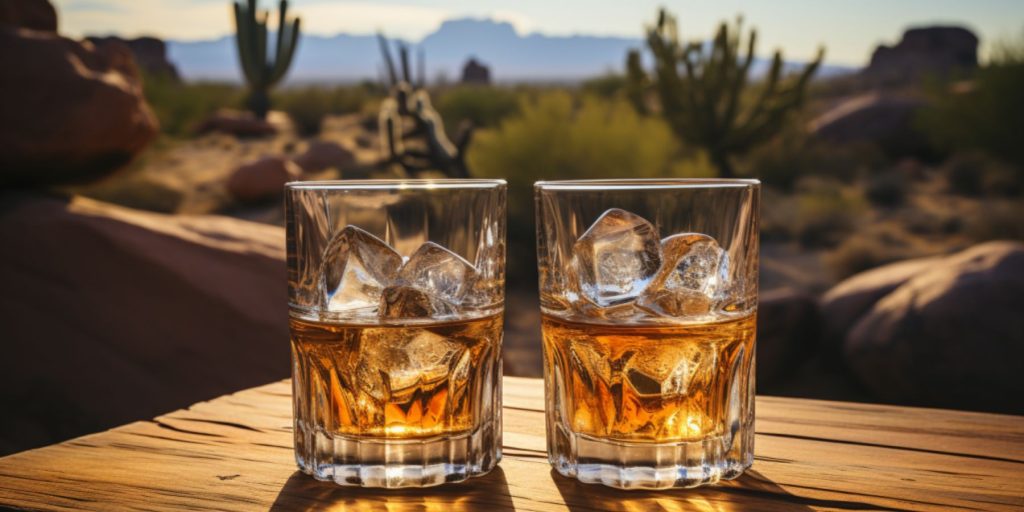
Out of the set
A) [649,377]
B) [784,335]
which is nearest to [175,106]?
[784,335]

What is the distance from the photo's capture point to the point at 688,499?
1394 mm

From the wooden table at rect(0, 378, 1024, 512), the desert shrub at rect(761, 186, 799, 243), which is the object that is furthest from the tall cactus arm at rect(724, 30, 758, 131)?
the wooden table at rect(0, 378, 1024, 512)

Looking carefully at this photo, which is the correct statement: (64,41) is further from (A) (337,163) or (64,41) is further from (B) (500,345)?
(A) (337,163)

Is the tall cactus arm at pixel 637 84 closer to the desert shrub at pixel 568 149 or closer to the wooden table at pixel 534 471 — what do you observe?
the desert shrub at pixel 568 149

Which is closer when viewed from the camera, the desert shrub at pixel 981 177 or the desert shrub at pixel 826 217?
the desert shrub at pixel 826 217

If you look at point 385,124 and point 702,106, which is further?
point 702,106

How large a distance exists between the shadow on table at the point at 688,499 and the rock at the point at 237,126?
27148 mm

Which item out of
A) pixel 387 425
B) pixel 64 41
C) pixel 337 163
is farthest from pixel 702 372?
pixel 337 163

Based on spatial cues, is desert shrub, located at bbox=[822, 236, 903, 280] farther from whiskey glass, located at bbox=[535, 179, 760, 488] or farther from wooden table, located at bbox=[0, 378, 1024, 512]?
whiskey glass, located at bbox=[535, 179, 760, 488]

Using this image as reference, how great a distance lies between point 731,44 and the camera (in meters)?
14.4

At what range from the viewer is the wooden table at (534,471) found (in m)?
1.38

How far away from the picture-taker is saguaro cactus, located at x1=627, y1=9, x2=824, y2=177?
1445 cm

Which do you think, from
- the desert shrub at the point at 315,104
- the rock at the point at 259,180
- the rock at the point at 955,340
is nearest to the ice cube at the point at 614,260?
the rock at the point at 955,340

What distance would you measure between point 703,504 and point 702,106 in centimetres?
1393
